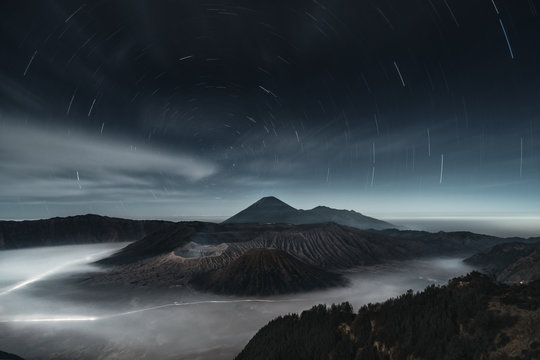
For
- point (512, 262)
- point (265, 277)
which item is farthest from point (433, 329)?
point (512, 262)

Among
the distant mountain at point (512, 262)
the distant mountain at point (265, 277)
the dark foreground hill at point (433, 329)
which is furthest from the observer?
the distant mountain at point (265, 277)

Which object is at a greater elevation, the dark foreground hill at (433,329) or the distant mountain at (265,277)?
the dark foreground hill at (433,329)

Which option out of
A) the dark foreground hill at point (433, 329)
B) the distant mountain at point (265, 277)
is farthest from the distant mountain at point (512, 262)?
the dark foreground hill at point (433, 329)

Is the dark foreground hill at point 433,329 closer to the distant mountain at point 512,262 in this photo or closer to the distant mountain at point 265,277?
the distant mountain at point 265,277

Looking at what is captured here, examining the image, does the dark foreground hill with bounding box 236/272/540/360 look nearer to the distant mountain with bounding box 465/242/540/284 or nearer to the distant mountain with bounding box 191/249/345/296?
the distant mountain with bounding box 191/249/345/296

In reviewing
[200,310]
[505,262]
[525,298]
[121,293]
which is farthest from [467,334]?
[505,262]
